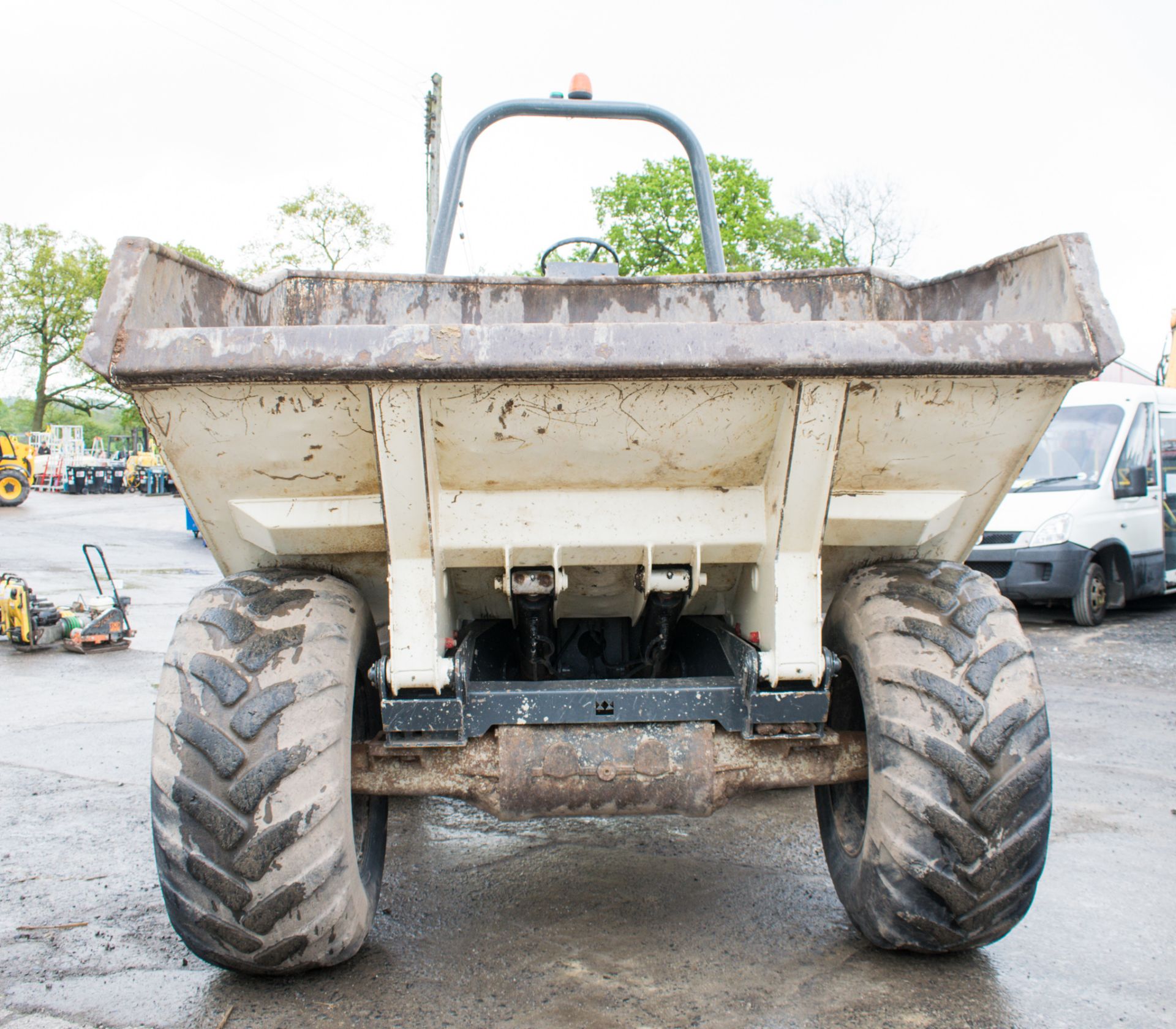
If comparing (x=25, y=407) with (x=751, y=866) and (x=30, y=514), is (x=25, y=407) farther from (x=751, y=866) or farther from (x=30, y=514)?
(x=751, y=866)

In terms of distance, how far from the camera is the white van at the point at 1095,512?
8414mm

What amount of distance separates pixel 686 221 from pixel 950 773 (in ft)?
105

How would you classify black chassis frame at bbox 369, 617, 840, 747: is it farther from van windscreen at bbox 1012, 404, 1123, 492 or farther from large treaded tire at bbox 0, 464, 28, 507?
large treaded tire at bbox 0, 464, 28, 507

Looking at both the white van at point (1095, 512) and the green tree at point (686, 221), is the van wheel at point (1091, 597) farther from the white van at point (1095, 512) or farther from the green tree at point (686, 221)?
the green tree at point (686, 221)

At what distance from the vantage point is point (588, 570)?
108 inches

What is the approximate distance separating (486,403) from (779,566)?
0.83m

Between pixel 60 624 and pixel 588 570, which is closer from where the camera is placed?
pixel 588 570

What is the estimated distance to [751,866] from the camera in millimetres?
3229

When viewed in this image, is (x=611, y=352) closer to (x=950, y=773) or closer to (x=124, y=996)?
(x=950, y=773)

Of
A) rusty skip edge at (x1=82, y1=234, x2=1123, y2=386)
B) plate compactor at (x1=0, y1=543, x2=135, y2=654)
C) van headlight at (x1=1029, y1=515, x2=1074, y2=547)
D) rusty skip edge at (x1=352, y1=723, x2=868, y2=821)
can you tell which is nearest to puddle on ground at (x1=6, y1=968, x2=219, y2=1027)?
rusty skip edge at (x1=352, y1=723, x2=868, y2=821)

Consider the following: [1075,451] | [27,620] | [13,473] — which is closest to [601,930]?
[27,620]

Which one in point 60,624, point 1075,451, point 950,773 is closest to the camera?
point 950,773

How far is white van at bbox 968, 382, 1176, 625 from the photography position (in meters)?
→ 8.41

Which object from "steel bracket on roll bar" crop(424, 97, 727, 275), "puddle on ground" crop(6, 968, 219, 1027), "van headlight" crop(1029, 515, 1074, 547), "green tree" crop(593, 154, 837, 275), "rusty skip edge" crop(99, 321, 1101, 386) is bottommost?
"puddle on ground" crop(6, 968, 219, 1027)
